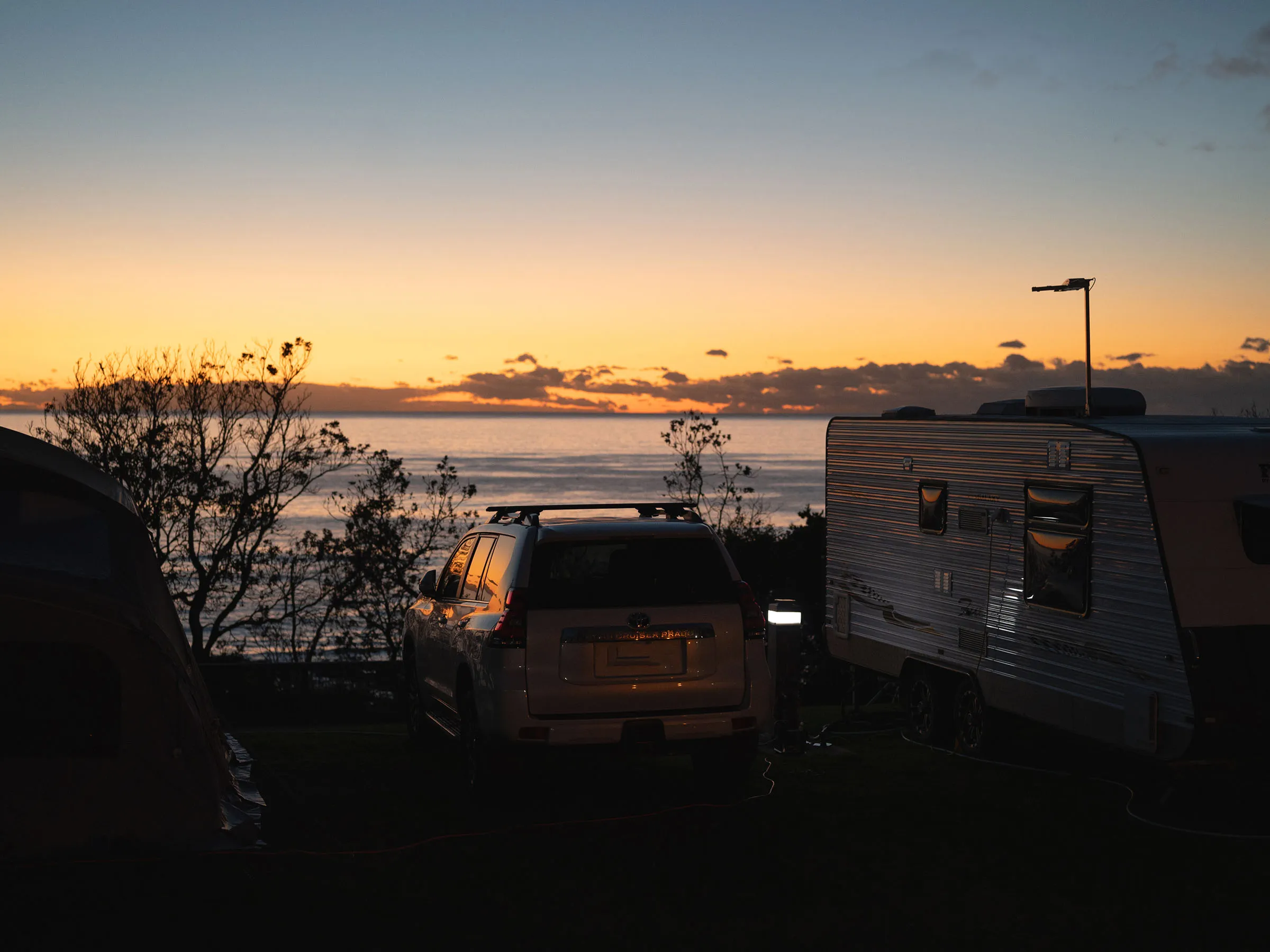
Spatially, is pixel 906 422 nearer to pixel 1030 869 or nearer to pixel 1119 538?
pixel 1119 538

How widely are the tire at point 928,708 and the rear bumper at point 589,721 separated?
313cm

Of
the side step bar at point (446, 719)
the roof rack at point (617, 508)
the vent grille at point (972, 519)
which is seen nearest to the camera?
the roof rack at point (617, 508)

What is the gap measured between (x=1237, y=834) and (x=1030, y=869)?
60.5 inches

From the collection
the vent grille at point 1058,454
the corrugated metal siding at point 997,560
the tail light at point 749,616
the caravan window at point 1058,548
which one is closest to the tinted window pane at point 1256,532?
the corrugated metal siding at point 997,560

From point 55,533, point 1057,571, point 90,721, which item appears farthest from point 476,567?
point 1057,571

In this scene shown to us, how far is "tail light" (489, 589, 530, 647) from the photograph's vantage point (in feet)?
25.3

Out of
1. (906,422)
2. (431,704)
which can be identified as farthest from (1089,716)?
(431,704)

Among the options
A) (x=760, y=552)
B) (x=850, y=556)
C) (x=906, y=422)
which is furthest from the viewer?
(x=760, y=552)

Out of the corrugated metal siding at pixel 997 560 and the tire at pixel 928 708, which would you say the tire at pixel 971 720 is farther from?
the corrugated metal siding at pixel 997 560

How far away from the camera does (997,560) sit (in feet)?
31.8

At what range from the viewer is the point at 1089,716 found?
8.51 metres

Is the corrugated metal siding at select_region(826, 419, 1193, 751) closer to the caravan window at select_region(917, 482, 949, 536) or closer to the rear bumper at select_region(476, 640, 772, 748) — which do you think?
the caravan window at select_region(917, 482, 949, 536)

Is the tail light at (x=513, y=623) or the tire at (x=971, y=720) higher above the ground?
the tail light at (x=513, y=623)

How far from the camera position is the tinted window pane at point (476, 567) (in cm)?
885
